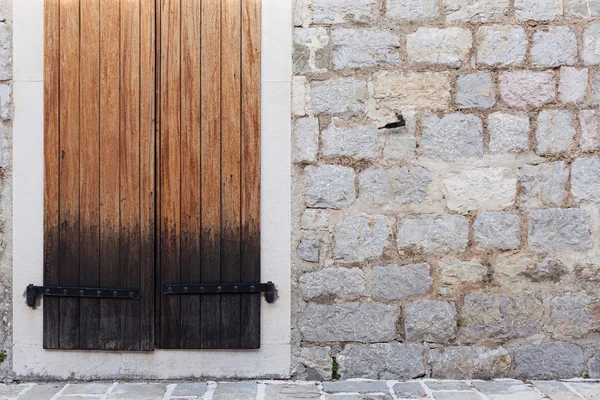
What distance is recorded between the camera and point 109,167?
3.23m

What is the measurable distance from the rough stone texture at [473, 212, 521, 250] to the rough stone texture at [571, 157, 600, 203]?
1.25ft

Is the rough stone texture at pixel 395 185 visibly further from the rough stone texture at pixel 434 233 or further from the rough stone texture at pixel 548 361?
the rough stone texture at pixel 548 361

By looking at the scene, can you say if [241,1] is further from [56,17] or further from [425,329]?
[425,329]

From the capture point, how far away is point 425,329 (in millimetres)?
3213

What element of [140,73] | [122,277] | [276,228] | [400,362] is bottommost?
[400,362]

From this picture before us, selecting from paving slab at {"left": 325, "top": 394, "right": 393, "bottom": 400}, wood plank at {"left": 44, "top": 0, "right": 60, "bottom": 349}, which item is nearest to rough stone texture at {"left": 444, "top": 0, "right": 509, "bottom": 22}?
paving slab at {"left": 325, "top": 394, "right": 393, "bottom": 400}

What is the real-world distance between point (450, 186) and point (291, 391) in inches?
57.6

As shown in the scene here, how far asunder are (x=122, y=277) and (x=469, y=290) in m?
2.01

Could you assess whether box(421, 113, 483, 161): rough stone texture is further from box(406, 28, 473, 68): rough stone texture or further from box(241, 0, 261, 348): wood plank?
box(241, 0, 261, 348): wood plank

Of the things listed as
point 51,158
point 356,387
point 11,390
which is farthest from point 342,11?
point 11,390

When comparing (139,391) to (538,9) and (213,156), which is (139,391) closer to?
(213,156)

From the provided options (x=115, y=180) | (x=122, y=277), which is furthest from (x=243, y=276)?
(x=115, y=180)

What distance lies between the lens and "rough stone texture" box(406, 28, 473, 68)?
321 centimetres

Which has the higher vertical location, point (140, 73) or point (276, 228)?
point (140, 73)
